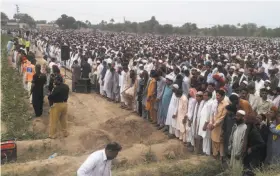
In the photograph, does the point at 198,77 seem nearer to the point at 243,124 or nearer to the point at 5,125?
the point at 243,124

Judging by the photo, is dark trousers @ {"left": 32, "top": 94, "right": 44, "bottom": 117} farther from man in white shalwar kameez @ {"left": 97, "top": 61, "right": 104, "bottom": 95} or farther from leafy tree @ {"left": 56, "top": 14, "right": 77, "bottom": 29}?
leafy tree @ {"left": 56, "top": 14, "right": 77, "bottom": 29}

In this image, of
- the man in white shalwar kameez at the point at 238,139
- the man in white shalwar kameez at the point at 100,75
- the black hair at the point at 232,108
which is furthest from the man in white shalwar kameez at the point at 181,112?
the man in white shalwar kameez at the point at 100,75

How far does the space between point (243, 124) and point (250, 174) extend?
846mm

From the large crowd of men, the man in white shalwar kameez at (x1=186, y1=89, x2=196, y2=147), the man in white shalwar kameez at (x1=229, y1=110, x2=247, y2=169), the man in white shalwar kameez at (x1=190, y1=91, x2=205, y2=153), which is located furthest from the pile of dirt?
the man in white shalwar kameez at (x1=229, y1=110, x2=247, y2=169)

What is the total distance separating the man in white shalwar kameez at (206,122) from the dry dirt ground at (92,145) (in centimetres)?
28

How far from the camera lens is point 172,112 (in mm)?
7754

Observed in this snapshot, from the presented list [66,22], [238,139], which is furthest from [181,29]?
[238,139]

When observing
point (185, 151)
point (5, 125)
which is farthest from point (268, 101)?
point (5, 125)

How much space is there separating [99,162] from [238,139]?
8.39 ft

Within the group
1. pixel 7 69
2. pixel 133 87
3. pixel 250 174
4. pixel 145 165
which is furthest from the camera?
pixel 7 69

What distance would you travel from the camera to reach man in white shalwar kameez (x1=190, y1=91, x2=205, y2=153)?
6.70 m

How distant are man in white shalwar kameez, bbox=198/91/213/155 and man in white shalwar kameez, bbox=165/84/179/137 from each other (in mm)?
1058

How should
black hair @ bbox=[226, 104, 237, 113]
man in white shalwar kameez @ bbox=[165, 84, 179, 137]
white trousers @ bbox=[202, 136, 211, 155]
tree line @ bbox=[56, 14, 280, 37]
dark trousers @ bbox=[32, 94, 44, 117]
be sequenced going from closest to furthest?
black hair @ bbox=[226, 104, 237, 113] → white trousers @ bbox=[202, 136, 211, 155] → man in white shalwar kameez @ bbox=[165, 84, 179, 137] → dark trousers @ bbox=[32, 94, 44, 117] → tree line @ bbox=[56, 14, 280, 37]

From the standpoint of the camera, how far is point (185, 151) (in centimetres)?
735
